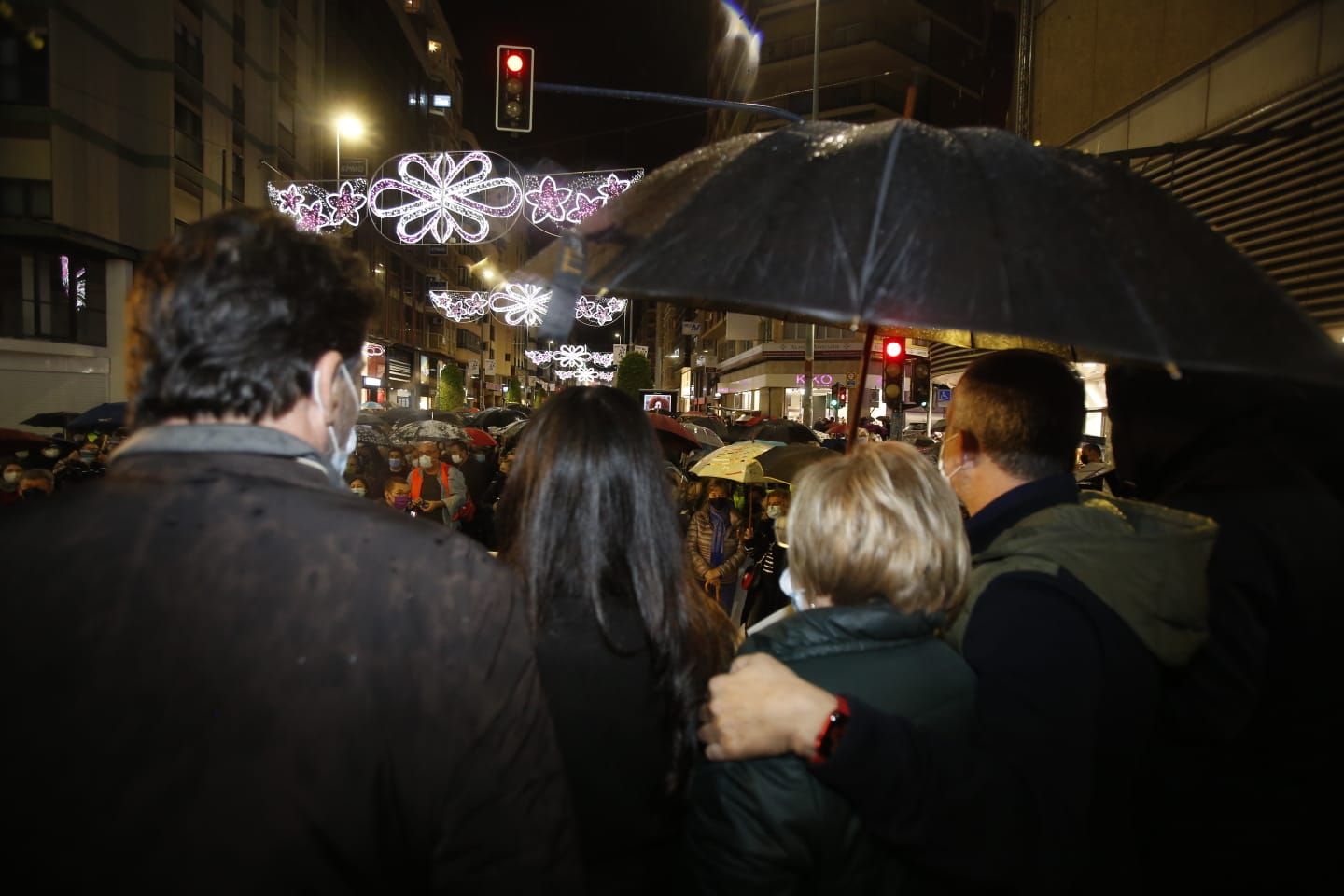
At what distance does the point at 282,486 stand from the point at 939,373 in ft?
70.4

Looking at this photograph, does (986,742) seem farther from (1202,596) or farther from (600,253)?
(600,253)

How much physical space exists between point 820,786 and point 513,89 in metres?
11.3

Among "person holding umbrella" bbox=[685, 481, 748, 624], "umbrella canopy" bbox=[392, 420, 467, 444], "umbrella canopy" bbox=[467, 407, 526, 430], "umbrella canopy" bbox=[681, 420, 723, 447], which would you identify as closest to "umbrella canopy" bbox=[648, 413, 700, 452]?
"person holding umbrella" bbox=[685, 481, 748, 624]

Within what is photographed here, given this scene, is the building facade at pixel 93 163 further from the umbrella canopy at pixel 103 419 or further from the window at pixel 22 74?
the umbrella canopy at pixel 103 419

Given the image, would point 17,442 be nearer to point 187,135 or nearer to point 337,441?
point 337,441

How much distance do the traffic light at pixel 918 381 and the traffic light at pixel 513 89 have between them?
10149mm

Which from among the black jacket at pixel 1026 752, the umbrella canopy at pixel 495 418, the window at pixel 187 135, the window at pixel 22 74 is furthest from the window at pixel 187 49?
the black jacket at pixel 1026 752

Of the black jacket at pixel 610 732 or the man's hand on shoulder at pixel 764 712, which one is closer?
the man's hand on shoulder at pixel 764 712

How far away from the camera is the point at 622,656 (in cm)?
175

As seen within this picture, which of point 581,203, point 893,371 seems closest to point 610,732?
point 581,203

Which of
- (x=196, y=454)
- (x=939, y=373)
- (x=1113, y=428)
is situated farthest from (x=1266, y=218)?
(x=939, y=373)

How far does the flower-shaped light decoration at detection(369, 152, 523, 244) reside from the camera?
1090 centimetres

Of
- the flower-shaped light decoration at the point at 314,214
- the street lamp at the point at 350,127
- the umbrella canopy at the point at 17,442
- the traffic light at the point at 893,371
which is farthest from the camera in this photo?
the street lamp at the point at 350,127

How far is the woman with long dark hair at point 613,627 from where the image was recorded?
1.74 meters
